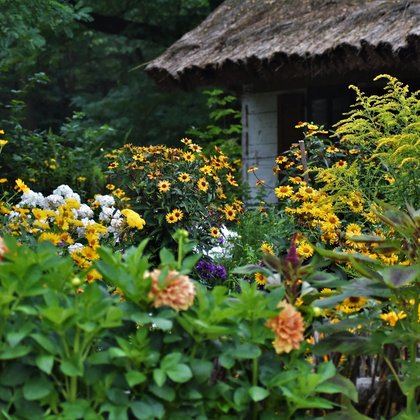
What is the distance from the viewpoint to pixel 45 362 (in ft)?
5.28

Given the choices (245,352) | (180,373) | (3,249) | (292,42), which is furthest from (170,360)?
(292,42)

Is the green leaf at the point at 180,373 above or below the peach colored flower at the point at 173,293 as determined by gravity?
below

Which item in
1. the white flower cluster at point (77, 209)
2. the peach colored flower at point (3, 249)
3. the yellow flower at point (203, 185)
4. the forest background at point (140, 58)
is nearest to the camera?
the peach colored flower at point (3, 249)

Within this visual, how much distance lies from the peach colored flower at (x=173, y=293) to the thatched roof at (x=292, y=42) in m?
6.35

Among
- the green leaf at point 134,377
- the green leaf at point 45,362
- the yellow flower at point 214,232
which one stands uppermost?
the green leaf at point 45,362

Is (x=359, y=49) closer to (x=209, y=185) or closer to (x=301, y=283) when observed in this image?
(x=209, y=185)

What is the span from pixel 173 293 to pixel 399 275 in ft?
1.63

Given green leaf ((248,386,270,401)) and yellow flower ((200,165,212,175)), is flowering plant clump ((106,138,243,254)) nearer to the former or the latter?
yellow flower ((200,165,212,175))

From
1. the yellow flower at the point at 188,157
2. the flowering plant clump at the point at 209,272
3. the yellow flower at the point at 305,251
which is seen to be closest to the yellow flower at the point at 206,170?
the yellow flower at the point at 188,157

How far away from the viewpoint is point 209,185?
5.30 m

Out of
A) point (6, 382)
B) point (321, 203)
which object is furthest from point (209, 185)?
point (6, 382)

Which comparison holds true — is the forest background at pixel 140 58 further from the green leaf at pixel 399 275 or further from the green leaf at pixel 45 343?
the green leaf at pixel 45 343

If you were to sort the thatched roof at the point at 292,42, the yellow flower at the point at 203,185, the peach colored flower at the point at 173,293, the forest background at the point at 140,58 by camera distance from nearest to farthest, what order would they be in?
the peach colored flower at the point at 173,293 < the yellow flower at the point at 203,185 < the thatched roof at the point at 292,42 < the forest background at the point at 140,58

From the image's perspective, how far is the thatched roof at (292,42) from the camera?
8023 mm
